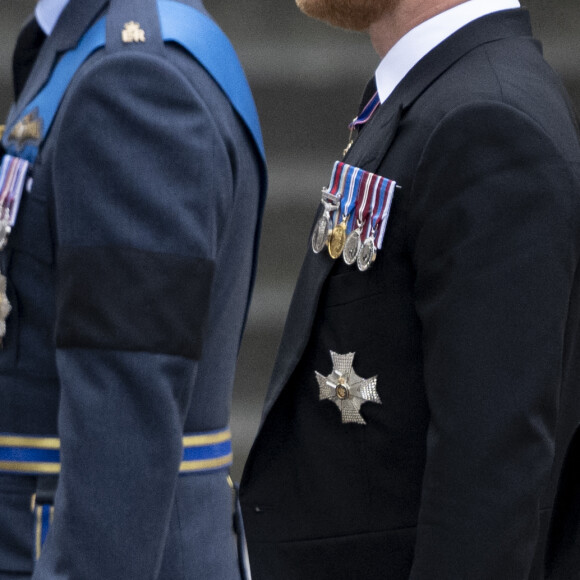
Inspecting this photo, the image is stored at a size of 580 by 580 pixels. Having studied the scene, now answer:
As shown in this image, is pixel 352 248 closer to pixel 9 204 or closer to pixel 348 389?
pixel 348 389

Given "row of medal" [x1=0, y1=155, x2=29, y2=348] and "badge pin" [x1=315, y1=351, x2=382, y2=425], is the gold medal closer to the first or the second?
"badge pin" [x1=315, y1=351, x2=382, y2=425]

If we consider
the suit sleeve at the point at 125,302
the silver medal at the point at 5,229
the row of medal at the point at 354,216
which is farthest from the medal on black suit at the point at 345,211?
the silver medal at the point at 5,229

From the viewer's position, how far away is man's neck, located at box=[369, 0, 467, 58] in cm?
137

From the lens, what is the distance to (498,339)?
1.11 metres

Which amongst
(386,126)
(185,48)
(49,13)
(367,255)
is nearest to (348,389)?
(367,255)

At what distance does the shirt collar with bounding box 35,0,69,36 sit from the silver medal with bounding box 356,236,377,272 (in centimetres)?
40

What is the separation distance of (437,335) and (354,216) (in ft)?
0.70

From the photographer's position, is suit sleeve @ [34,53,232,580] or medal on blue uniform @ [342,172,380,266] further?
medal on blue uniform @ [342,172,380,266]

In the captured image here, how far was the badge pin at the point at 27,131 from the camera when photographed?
1.10m

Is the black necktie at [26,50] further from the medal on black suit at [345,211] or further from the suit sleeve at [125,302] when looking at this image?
the medal on black suit at [345,211]

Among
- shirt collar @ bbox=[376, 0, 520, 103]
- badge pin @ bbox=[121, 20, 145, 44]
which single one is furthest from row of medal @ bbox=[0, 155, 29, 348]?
shirt collar @ bbox=[376, 0, 520, 103]

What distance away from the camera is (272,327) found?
103 inches

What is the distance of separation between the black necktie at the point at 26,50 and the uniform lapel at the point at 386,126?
0.39 m

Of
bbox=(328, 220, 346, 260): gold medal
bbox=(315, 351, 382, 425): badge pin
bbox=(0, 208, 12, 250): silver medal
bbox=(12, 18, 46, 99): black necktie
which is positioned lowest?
bbox=(315, 351, 382, 425): badge pin
